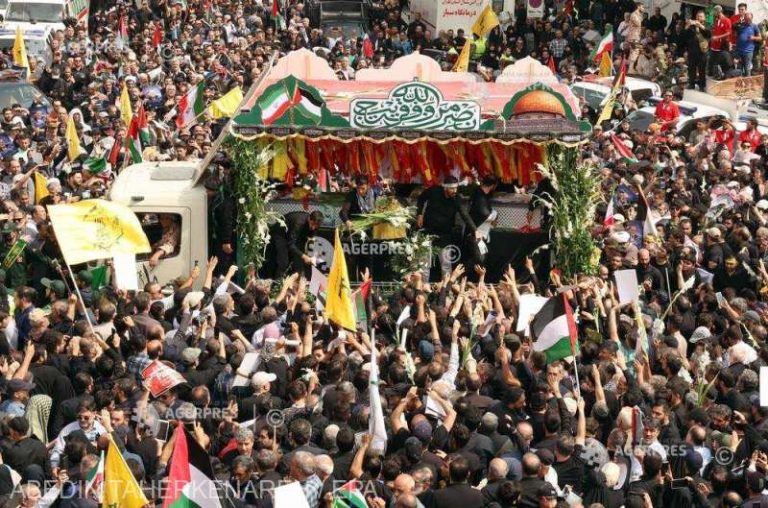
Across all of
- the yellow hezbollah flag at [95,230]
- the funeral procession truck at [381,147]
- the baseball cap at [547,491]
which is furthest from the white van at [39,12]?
the baseball cap at [547,491]

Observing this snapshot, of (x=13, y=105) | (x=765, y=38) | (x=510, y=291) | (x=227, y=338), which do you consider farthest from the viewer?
(x=765, y=38)

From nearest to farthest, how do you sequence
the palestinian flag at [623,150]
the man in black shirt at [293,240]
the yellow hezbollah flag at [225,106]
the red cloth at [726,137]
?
the man in black shirt at [293,240] < the yellow hezbollah flag at [225,106] < the palestinian flag at [623,150] < the red cloth at [726,137]

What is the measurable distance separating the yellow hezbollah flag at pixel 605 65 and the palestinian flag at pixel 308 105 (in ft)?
38.1

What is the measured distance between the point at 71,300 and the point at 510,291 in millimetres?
4577

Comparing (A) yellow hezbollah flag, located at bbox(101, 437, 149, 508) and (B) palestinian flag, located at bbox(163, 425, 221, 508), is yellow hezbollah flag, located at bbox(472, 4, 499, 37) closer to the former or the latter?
(B) palestinian flag, located at bbox(163, 425, 221, 508)

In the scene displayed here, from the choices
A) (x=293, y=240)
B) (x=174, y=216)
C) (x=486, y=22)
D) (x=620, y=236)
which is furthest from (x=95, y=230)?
(x=486, y=22)

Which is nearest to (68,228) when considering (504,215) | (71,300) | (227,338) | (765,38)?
(71,300)

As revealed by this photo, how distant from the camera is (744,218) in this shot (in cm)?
2038

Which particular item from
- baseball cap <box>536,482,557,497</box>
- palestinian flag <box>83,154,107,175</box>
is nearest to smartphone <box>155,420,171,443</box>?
baseball cap <box>536,482,557,497</box>

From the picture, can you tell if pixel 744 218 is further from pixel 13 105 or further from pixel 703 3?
pixel 703 3

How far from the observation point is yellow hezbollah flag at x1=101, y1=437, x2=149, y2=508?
10875 mm

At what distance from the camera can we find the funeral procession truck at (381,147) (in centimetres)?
1875

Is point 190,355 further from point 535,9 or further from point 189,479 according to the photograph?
point 535,9

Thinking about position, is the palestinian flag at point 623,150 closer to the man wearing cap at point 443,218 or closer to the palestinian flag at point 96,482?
the man wearing cap at point 443,218
